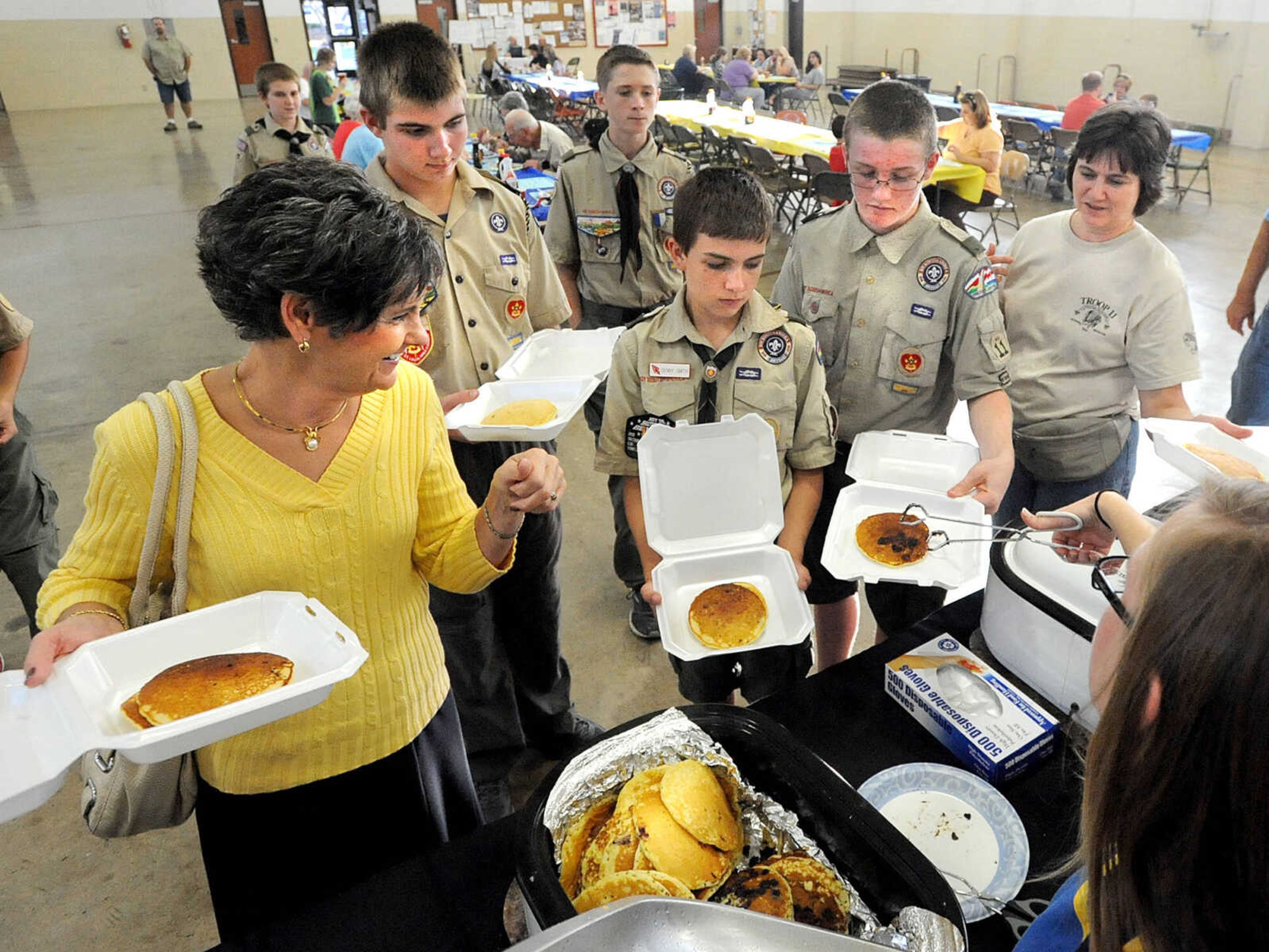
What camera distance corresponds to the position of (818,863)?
1.02m

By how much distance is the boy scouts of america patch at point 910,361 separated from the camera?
77.2 inches

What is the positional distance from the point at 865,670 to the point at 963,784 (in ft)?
0.98

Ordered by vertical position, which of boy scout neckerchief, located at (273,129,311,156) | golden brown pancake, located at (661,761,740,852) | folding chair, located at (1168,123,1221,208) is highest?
boy scout neckerchief, located at (273,129,311,156)

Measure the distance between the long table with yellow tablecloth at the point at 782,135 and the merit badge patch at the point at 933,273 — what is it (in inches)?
167

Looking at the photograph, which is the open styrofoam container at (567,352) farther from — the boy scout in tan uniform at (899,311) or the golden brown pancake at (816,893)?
the golden brown pancake at (816,893)

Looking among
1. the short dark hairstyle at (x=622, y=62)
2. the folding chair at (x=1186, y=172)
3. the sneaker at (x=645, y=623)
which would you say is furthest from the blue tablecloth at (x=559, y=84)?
the sneaker at (x=645, y=623)

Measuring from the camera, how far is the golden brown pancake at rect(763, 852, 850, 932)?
3.19ft

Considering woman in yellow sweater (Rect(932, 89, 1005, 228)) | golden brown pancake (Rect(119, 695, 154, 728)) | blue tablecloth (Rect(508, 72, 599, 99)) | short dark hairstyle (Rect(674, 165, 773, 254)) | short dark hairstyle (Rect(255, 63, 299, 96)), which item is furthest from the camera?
blue tablecloth (Rect(508, 72, 599, 99))

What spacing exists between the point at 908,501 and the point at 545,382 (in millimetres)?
909

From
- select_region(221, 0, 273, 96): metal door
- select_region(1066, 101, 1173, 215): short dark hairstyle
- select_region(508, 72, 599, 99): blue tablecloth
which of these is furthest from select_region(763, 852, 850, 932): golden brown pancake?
select_region(221, 0, 273, 96): metal door

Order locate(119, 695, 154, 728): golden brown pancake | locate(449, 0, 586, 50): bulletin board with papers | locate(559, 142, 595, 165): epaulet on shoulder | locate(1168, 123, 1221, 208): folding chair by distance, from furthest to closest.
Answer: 1. locate(449, 0, 586, 50): bulletin board with papers
2. locate(1168, 123, 1221, 208): folding chair
3. locate(559, 142, 595, 165): epaulet on shoulder
4. locate(119, 695, 154, 728): golden brown pancake

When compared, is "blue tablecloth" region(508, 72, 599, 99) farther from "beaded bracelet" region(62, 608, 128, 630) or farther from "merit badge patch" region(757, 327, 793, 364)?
"beaded bracelet" region(62, 608, 128, 630)

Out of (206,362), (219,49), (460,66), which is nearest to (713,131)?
(206,362)

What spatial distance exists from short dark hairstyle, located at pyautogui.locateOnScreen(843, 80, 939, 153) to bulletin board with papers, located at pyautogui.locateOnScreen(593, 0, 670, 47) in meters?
18.7
